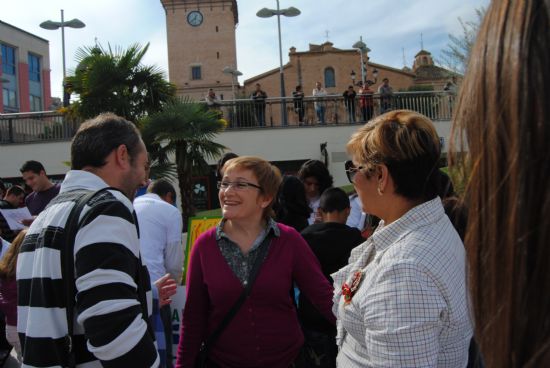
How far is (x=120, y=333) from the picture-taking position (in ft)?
6.51

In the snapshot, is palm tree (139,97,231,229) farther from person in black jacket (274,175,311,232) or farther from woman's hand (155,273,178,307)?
woman's hand (155,273,178,307)

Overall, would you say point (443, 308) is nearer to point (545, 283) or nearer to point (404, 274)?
point (404, 274)

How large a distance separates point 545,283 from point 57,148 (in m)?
20.7

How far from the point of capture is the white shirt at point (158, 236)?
453cm

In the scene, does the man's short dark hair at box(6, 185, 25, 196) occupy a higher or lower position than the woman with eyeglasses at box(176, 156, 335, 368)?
higher

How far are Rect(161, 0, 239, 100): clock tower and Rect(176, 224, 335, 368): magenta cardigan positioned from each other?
211 feet

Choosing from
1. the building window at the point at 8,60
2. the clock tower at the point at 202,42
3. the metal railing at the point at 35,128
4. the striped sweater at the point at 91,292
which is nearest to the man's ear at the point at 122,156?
the striped sweater at the point at 91,292

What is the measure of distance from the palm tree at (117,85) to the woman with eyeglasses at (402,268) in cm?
1093

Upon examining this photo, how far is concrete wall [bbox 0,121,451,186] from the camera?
19297 mm

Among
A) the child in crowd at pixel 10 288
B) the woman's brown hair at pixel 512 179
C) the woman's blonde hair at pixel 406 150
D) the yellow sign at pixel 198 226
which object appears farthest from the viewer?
the yellow sign at pixel 198 226

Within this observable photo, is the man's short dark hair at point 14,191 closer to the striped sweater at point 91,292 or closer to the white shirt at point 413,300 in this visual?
the striped sweater at point 91,292

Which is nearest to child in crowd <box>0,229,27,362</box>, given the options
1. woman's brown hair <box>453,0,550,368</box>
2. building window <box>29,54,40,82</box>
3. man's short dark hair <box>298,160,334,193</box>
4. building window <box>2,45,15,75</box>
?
man's short dark hair <box>298,160,334,193</box>

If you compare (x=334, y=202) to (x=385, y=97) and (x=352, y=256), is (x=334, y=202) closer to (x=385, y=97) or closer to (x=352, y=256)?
(x=352, y=256)

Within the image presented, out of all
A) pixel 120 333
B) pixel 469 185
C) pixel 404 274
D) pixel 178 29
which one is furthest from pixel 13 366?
pixel 178 29
